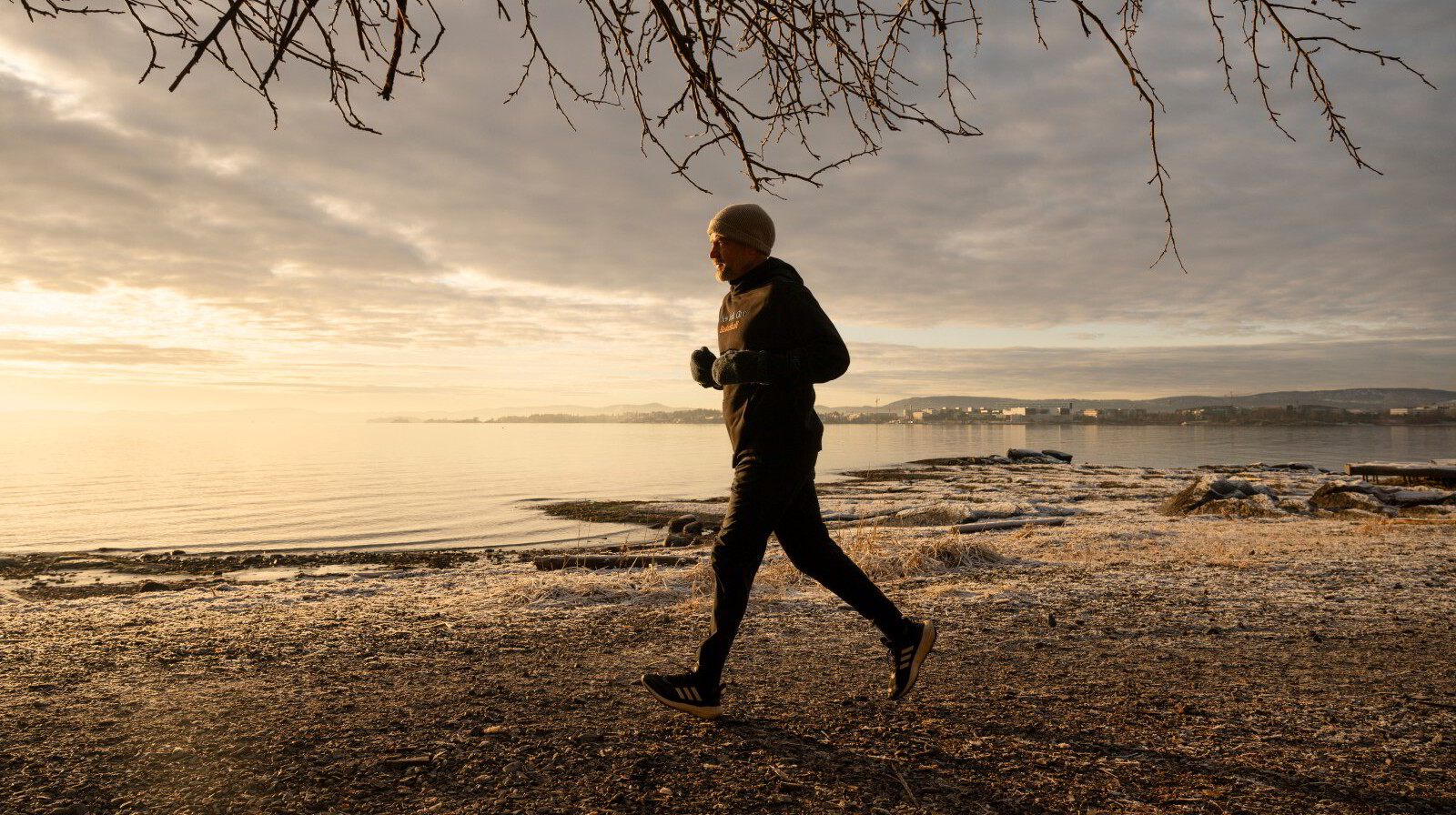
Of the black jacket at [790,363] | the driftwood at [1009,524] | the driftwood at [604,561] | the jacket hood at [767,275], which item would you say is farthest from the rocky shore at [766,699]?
the driftwood at [1009,524]

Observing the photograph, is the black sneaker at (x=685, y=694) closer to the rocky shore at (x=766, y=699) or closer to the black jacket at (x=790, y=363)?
the rocky shore at (x=766, y=699)

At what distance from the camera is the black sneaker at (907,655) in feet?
10.6

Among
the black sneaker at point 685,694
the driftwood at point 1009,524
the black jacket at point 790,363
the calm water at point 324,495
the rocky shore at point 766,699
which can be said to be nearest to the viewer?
the rocky shore at point 766,699

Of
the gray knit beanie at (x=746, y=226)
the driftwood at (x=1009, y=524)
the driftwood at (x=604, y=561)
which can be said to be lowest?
the driftwood at (x=1009, y=524)

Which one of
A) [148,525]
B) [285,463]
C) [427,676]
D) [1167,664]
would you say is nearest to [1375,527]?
[1167,664]

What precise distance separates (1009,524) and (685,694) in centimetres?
1144

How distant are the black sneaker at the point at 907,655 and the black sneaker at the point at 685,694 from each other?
0.76 meters

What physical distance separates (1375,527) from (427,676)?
10.6 metres

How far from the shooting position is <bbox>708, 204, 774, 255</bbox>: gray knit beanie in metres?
3.24

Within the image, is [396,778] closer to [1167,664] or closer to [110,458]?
[1167,664]

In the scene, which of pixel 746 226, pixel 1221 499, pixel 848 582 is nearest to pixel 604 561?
pixel 848 582

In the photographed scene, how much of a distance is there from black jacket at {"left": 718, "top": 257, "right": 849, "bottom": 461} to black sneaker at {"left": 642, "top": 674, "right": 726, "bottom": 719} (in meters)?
0.88

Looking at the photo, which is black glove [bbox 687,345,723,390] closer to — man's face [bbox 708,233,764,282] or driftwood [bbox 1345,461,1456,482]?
man's face [bbox 708,233,764,282]

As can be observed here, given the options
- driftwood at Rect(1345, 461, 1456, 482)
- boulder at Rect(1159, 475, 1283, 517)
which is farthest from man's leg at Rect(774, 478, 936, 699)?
driftwood at Rect(1345, 461, 1456, 482)
